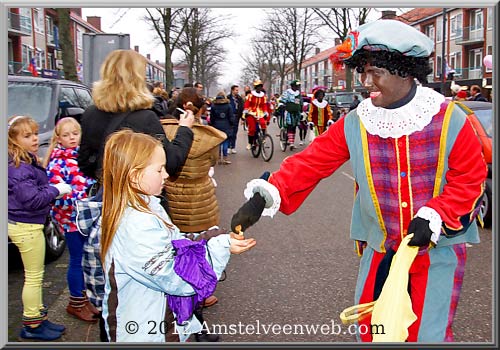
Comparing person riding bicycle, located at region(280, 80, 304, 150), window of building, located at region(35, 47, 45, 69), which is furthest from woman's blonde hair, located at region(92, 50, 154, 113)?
window of building, located at region(35, 47, 45, 69)

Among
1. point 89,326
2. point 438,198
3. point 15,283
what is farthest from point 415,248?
point 15,283

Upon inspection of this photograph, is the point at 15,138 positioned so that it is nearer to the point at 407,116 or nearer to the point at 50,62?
the point at 407,116

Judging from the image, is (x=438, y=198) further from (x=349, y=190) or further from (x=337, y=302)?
(x=349, y=190)

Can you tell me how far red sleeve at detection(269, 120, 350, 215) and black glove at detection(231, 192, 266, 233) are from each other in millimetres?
137

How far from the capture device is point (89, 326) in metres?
4.13

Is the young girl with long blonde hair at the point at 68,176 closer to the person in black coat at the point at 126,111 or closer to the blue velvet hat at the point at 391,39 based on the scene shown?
the person in black coat at the point at 126,111

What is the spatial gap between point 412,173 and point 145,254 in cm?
124

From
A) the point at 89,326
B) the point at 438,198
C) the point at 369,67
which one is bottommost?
the point at 89,326

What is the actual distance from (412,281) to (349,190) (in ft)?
23.9

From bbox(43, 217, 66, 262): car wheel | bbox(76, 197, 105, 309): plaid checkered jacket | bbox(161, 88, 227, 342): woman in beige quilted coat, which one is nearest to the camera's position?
bbox(76, 197, 105, 309): plaid checkered jacket

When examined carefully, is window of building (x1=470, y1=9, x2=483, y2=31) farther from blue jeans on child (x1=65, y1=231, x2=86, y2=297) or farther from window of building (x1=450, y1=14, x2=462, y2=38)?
blue jeans on child (x1=65, y1=231, x2=86, y2=297)

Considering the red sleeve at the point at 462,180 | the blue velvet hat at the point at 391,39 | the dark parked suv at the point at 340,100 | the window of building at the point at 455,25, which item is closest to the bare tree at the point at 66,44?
the blue velvet hat at the point at 391,39

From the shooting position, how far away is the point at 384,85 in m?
2.58

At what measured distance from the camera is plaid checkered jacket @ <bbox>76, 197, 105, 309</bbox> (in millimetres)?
3047
